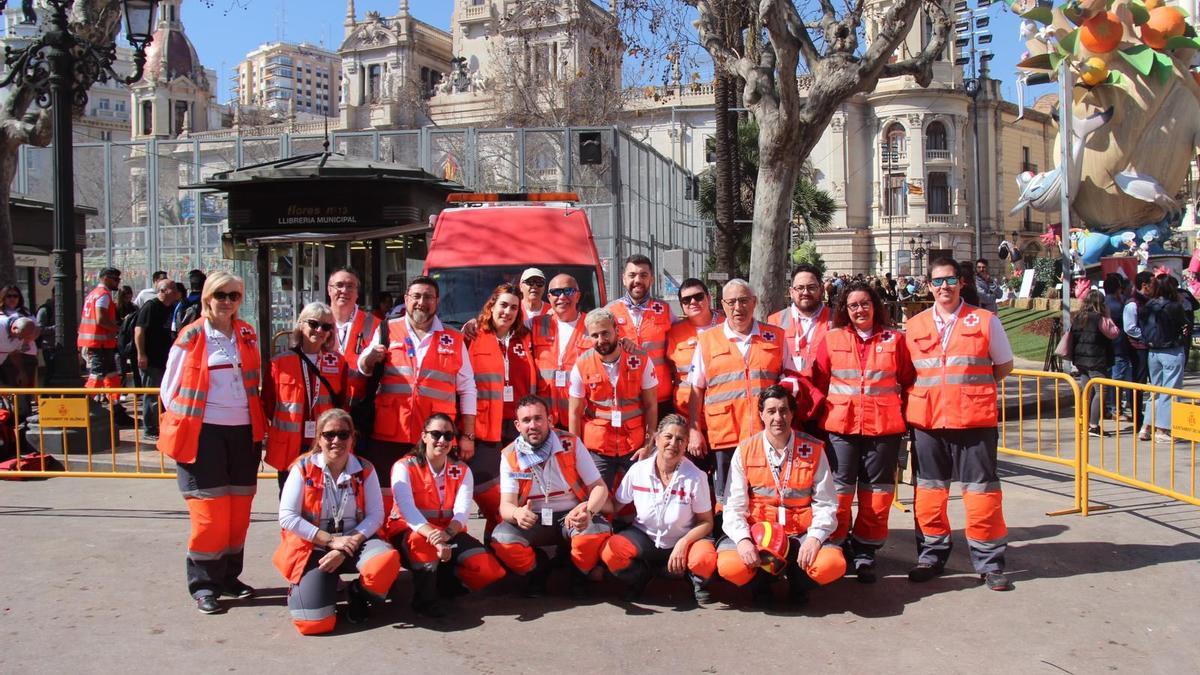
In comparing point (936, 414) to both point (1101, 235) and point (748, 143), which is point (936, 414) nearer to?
point (1101, 235)

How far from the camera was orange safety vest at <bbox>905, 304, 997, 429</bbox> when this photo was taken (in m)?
6.03

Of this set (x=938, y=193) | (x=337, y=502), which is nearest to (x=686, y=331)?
(x=337, y=502)

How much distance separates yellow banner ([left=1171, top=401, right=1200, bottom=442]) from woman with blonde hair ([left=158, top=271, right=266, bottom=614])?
597 cm

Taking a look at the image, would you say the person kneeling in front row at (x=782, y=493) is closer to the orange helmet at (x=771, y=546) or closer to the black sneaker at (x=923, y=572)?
the orange helmet at (x=771, y=546)

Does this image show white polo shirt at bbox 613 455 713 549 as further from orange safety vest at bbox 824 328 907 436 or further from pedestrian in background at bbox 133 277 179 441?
pedestrian in background at bbox 133 277 179 441

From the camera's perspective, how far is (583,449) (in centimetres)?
608

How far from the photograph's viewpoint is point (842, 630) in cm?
527

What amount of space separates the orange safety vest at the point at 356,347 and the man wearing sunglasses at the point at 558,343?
116cm

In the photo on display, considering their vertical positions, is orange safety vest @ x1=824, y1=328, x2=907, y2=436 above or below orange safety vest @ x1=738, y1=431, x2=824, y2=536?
above

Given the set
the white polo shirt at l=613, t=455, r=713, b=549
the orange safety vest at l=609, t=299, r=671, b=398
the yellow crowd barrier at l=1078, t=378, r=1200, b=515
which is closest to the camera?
the white polo shirt at l=613, t=455, r=713, b=549

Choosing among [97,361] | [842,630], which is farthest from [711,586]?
[97,361]

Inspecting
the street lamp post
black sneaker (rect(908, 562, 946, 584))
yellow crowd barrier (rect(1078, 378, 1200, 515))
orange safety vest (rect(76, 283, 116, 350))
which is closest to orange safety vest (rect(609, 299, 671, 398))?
black sneaker (rect(908, 562, 946, 584))

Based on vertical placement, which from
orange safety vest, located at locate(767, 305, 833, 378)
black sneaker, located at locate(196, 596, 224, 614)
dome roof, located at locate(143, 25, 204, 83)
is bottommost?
black sneaker, located at locate(196, 596, 224, 614)

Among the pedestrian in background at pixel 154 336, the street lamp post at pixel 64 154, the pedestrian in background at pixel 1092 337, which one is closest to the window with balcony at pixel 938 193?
the pedestrian in background at pixel 1092 337
